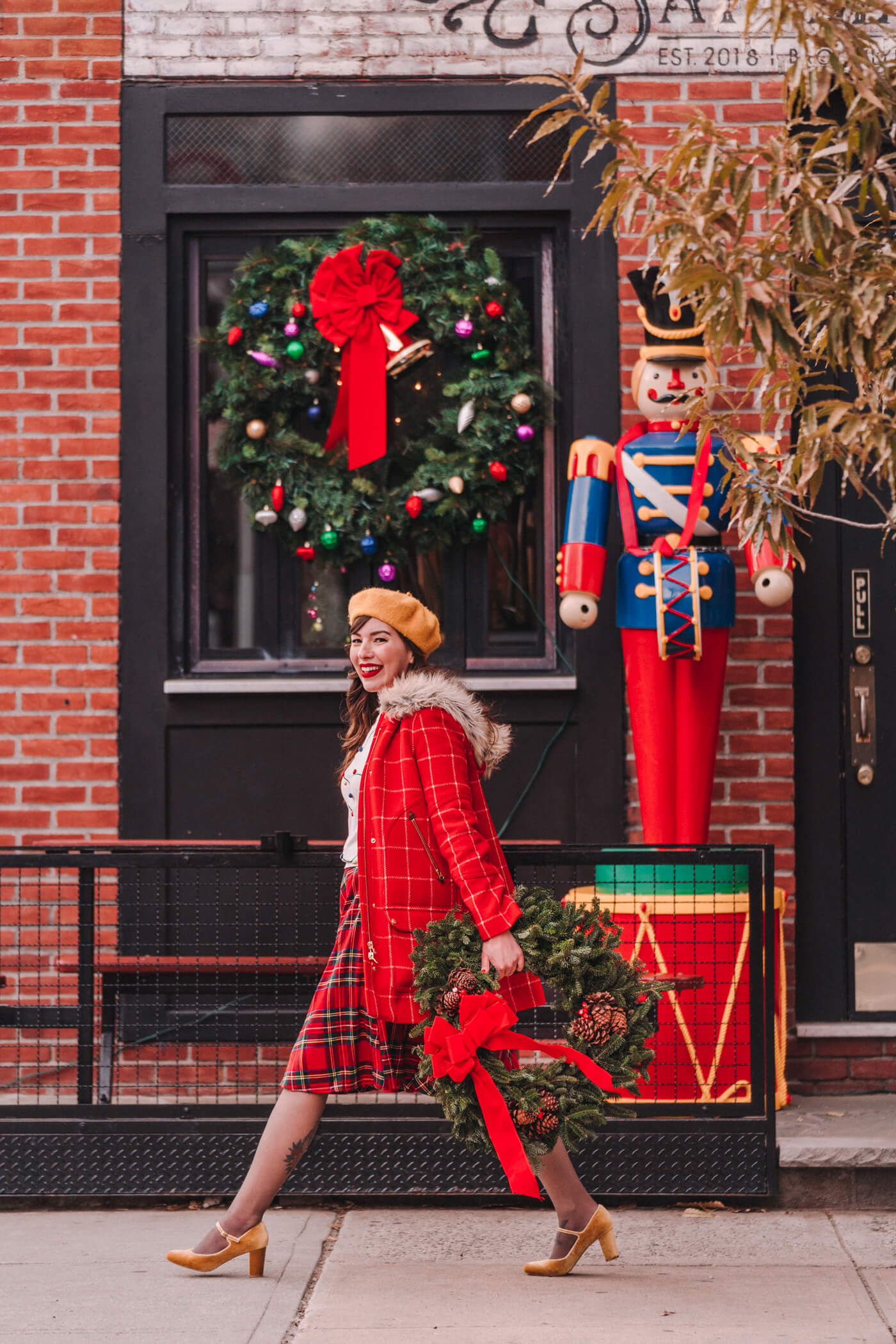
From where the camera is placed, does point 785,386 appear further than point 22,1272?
No

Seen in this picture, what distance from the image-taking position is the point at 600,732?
17.4ft

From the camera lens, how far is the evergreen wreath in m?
3.37

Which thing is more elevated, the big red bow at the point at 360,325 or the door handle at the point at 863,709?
the big red bow at the point at 360,325

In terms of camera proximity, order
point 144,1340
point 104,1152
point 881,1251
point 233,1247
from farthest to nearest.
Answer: point 104,1152
point 881,1251
point 233,1247
point 144,1340

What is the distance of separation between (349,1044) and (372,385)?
268cm

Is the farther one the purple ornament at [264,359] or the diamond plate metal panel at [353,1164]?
the purple ornament at [264,359]

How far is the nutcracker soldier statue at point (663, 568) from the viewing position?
4.73 meters

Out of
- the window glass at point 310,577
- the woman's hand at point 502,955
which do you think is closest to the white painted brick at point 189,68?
the window glass at point 310,577

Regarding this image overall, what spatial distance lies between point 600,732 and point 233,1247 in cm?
242

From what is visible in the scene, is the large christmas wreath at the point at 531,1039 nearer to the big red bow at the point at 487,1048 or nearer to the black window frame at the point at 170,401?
the big red bow at the point at 487,1048

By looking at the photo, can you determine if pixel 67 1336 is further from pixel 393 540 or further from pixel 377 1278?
pixel 393 540

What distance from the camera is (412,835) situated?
3.51 meters

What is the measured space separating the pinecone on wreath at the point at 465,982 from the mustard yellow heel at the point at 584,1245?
2.37ft

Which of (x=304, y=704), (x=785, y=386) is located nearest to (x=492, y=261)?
(x=304, y=704)
